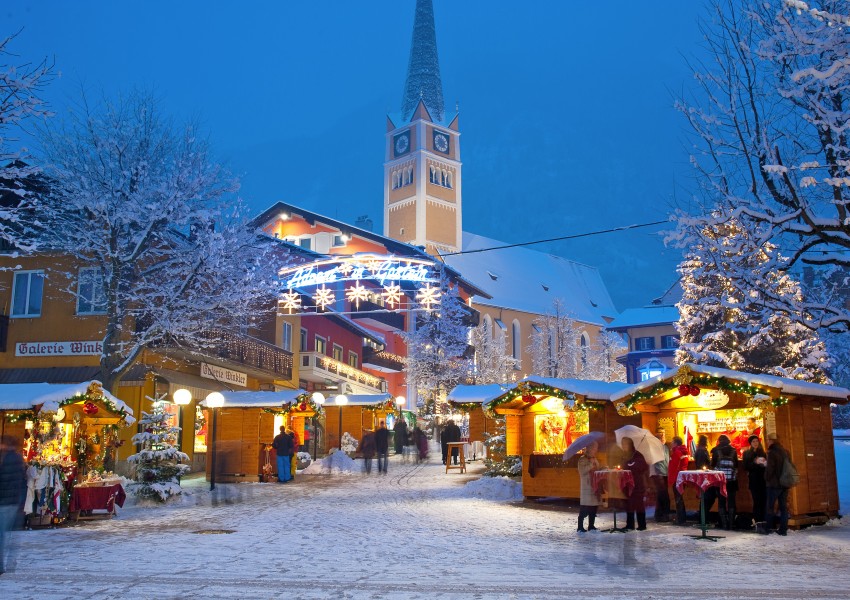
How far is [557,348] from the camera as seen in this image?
76.4 meters

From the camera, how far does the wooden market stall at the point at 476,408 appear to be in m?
31.5

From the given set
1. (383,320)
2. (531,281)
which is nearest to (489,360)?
(383,320)

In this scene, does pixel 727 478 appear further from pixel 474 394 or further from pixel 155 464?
pixel 474 394

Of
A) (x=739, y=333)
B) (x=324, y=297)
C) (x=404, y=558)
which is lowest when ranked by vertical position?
(x=404, y=558)

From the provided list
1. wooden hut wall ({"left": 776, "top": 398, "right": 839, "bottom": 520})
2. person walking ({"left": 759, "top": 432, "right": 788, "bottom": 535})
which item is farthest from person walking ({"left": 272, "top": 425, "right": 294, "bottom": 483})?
person walking ({"left": 759, "top": 432, "right": 788, "bottom": 535})

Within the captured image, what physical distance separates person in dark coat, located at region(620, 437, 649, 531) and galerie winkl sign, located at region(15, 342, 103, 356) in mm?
18193

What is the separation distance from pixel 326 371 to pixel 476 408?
1128 centimetres

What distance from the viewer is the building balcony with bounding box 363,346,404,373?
55438mm

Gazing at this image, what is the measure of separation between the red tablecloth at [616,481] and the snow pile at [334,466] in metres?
17.1

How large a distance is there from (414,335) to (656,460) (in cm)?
3752

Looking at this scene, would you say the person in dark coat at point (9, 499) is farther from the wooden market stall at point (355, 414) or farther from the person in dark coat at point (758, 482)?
the wooden market stall at point (355, 414)

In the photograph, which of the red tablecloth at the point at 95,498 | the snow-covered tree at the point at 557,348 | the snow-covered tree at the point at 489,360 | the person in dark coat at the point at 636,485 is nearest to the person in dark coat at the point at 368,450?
the red tablecloth at the point at 95,498

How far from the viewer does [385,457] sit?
99.4ft

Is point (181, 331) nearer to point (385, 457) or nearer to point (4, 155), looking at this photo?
point (4, 155)
